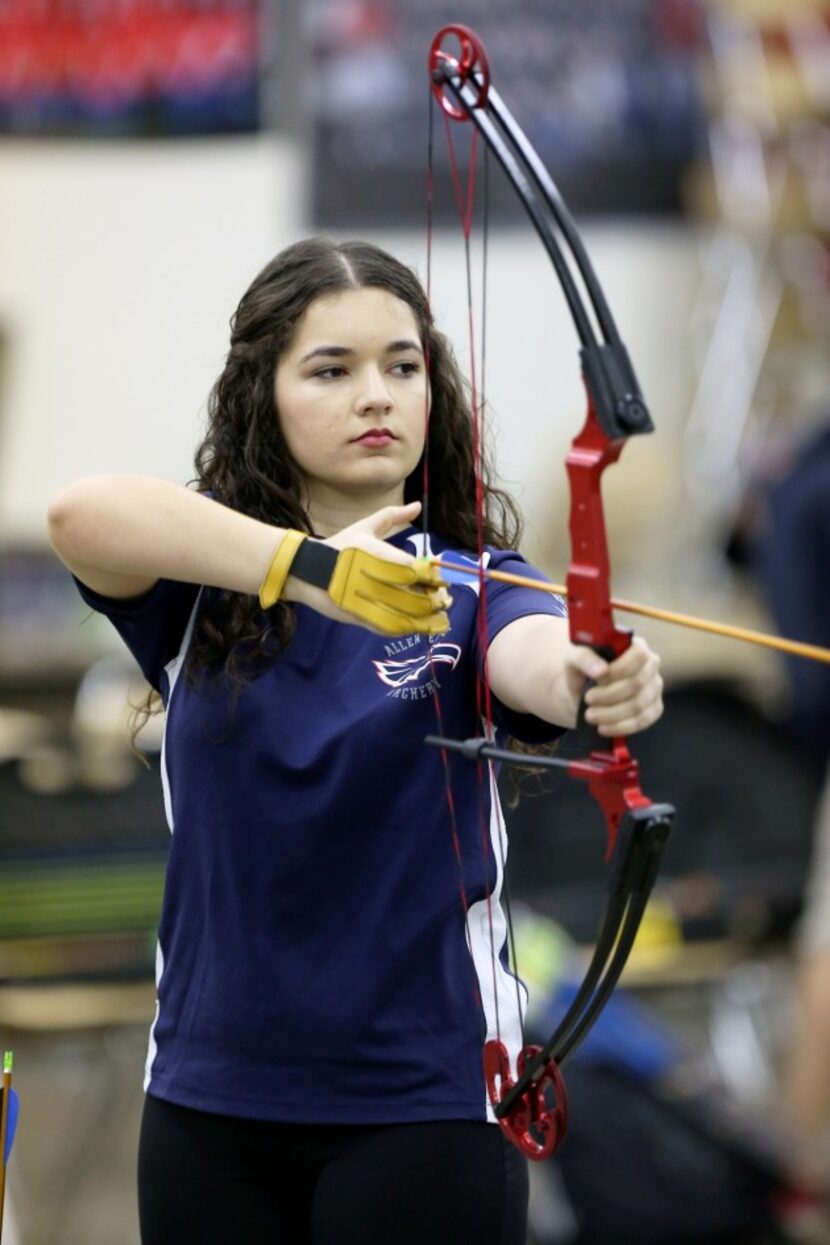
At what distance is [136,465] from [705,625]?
4641 millimetres

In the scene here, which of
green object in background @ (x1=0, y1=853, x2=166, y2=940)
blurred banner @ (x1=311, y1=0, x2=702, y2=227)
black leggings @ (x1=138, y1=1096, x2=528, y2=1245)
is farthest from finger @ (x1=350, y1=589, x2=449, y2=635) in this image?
blurred banner @ (x1=311, y1=0, x2=702, y2=227)

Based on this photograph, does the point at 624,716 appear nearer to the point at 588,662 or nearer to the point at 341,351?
the point at 588,662

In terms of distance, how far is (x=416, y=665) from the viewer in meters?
1.44

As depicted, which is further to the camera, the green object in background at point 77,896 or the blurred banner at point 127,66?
the blurred banner at point 127,66

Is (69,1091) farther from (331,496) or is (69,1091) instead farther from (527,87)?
(527,87)

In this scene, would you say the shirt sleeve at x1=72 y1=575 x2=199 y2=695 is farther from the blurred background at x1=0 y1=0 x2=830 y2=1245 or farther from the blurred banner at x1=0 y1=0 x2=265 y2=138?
the blurred banner at x1=0 y1=0 x2=265 y2=138

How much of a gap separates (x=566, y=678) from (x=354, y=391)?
25 centimetres

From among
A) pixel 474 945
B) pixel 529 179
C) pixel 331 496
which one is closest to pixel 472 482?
pixel 331 496

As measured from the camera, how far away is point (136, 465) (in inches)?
230

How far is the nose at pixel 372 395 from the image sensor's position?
1399mm

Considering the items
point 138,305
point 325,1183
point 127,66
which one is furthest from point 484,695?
point 127,66

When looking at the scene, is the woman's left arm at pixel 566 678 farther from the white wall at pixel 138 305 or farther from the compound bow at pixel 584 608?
the white wall at pixel 138 305

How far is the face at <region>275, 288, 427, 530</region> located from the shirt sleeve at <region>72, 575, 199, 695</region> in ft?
0.44

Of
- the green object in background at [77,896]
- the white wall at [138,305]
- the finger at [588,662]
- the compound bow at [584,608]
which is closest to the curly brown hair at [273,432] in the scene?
the compound bow at [584,608]
